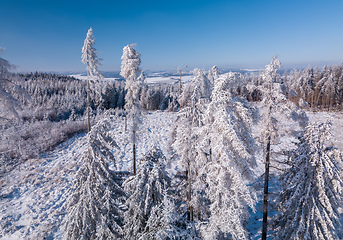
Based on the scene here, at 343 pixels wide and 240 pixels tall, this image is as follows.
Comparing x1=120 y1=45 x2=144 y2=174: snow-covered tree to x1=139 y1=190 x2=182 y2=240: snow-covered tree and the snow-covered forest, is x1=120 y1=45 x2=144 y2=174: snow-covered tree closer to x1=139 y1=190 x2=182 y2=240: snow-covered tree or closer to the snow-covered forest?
the snow-covered forest

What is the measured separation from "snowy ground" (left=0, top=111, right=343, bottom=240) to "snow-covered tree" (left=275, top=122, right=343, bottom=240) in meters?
1.06

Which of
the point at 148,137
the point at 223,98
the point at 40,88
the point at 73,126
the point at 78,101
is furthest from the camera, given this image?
the point at 40,88

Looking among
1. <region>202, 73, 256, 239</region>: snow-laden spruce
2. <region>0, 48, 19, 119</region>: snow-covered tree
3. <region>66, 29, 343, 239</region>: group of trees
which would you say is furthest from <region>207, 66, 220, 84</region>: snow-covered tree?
<region>0, 48, 19, 119</region>: snow-covered tree

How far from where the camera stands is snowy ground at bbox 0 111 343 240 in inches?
474

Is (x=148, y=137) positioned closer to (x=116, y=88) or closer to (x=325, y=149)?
(x=325, y=149)

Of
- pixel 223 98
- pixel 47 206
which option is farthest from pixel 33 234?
pixel 223 98

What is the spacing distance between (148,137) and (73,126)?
1379 centimetres

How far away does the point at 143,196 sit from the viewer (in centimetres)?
680

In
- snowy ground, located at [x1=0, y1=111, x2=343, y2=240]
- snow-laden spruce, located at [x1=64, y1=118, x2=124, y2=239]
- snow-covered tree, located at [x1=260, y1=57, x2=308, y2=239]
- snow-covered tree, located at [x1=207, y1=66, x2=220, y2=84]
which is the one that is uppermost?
snow-covered tree, located at [x1=207, y1=66, x2=220, y2=84]

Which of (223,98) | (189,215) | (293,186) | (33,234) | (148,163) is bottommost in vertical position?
(33,234)

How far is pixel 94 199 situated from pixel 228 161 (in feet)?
19.0

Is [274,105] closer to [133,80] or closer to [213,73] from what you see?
[213,73]

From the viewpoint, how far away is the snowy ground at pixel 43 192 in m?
12.0

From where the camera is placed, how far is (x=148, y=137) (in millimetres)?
27688
